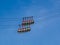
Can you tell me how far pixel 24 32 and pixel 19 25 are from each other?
1149 mm

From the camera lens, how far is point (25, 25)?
112m

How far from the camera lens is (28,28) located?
111812 millimetres

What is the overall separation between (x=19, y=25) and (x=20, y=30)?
0.72 m

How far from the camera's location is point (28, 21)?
Result: 111875mm

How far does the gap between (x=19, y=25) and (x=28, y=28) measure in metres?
1.26

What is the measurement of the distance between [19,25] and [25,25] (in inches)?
31.5

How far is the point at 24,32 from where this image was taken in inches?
4400

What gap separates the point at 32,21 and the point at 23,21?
1.48 metres

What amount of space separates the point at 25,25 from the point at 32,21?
121cm

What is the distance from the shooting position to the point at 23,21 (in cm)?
11225

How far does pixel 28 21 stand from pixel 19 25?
131 centimetres

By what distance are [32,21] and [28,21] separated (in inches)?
28.7

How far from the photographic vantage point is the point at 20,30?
112 metres

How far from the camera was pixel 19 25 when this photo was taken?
112 meters
